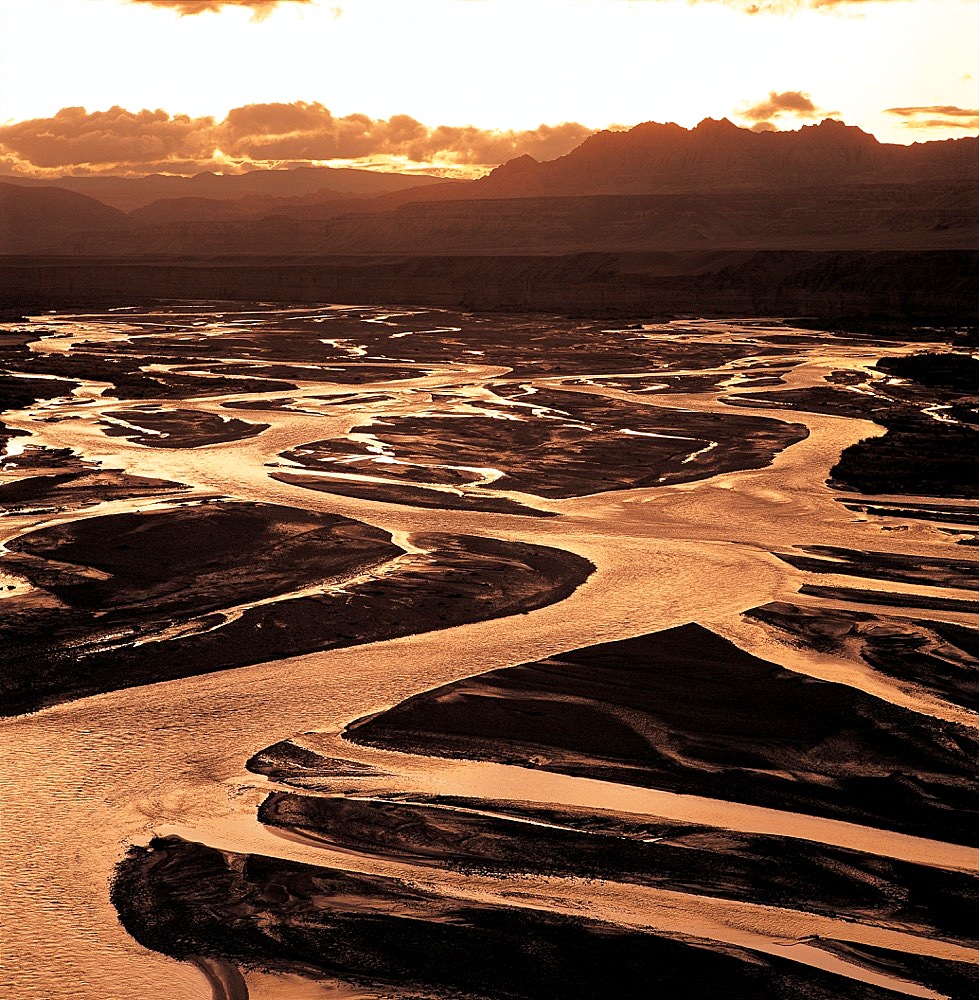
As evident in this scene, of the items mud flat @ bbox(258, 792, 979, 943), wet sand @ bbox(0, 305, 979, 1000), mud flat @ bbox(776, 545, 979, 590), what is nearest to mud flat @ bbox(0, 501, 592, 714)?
wet sand @ bbox(0, 305, 979, 1000)

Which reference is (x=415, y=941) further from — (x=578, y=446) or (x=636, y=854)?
(x=578, y=446)

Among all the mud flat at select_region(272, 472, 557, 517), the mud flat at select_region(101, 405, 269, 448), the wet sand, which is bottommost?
the mud flat at select_region(101, 405, 269, 448)

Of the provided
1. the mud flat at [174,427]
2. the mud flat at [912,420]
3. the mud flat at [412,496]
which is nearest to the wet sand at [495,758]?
the mud flat at [412,496]

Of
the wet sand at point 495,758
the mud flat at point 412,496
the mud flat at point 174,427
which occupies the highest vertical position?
the wet sand at point 495,758

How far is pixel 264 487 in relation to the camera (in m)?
23.0

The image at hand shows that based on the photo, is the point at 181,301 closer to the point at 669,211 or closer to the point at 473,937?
the point at 669,211

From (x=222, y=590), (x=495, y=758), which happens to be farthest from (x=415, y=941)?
(x=222, y=590)

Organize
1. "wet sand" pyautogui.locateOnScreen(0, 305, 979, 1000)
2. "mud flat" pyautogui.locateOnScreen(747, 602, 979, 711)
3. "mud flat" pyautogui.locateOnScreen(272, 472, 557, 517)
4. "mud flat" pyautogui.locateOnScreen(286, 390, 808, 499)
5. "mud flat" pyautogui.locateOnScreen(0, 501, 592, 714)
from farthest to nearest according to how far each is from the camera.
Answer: "mud flat" pyautogui.locateOnScreen(286, 390, 808, 499), "mud flat" pyautogui.locateOnScreen(272, 472, 557, 517), "mud flat" pyautogui.locateOnScreen(0, 501, 592, 714), "mud flat" pyautogui.locateOnScreen(747, 602, 979, 711), "wet sand" pyautogui.locateOnScreen(0, 305, 979, 1000)

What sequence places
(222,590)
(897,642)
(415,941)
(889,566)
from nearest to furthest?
(415,941), (897,642), (222,590), (889,566)

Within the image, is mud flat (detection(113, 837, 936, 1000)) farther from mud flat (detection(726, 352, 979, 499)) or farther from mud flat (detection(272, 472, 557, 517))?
mud flat (detection(726, 352, 979, 499))

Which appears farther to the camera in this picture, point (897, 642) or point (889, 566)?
point (889, 566)

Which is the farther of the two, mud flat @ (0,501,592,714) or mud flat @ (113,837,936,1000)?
mud flat @ (0,501,592,714)

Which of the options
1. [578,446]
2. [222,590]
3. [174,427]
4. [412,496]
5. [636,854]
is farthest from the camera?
[174,427]

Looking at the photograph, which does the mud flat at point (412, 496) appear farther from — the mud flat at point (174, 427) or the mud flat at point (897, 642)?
the mud flat at point (897, 642)
